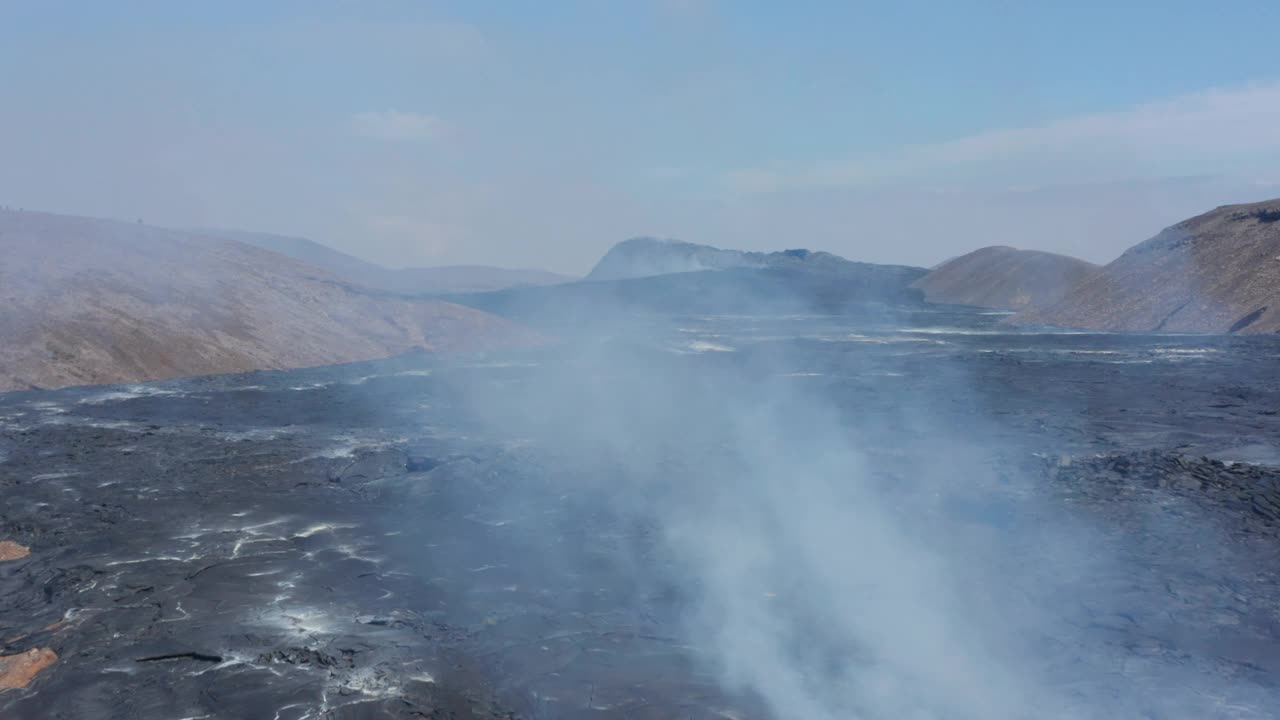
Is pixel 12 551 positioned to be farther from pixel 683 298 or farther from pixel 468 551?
pixel 683 298

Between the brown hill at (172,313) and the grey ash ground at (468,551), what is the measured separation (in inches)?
296

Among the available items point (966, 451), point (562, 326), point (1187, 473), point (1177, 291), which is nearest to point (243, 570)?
point (966, 451)

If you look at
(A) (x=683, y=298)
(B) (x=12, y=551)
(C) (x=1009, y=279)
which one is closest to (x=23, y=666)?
(B) (x=12, y=551)

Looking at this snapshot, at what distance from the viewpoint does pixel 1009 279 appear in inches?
6786

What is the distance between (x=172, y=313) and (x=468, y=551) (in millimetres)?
53675

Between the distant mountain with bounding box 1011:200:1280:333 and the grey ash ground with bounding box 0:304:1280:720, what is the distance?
45.0 m

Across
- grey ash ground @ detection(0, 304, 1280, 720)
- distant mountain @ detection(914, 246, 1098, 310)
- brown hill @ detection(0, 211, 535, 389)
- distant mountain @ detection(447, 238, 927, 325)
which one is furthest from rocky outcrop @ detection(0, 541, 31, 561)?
distant mountain @ detection(914, 246, 1098, 310)

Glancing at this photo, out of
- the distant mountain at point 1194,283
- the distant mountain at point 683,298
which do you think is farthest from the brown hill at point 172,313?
the distant mountain at point 1194,283

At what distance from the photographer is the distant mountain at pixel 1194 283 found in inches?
3521

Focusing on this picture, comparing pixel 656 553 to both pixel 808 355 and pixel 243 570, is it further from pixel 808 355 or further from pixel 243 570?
pixel 808 355

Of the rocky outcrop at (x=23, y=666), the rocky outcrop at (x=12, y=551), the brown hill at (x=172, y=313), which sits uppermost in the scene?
the brown hill at (x=172, y=313)

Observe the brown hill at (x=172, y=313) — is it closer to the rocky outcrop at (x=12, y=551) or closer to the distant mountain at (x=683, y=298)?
the distant mountain at (x=683, y=298)

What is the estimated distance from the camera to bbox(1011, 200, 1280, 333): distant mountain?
293 feet

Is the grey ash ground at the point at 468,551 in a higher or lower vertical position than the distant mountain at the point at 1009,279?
lower
